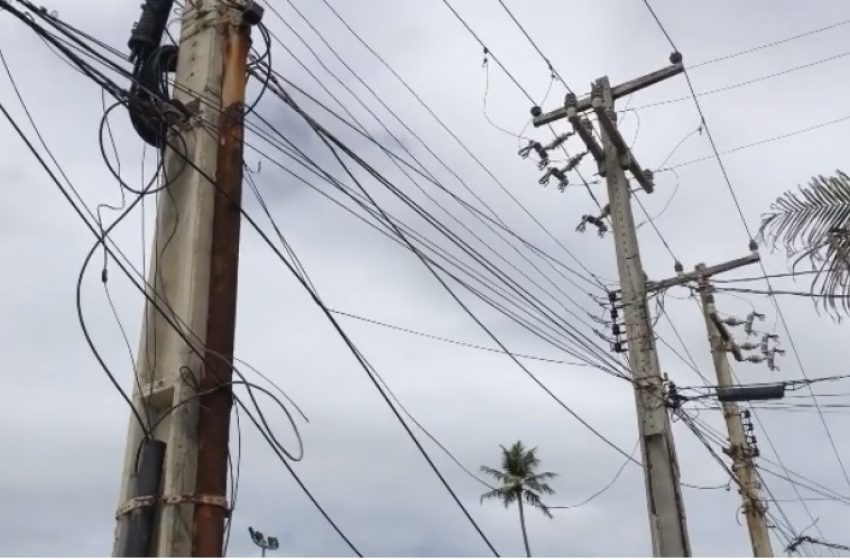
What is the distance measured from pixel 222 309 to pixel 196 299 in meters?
0.18

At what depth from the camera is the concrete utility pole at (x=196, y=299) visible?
4.76 meters

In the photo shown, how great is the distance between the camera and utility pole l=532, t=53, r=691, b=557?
1198 cm

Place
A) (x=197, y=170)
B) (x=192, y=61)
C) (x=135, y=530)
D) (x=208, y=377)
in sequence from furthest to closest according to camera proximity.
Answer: (x=192, y=61) < (x=197, y=170) < (x=208, y=377) < (x=135, y=530)

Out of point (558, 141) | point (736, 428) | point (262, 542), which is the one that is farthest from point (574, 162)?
point (262, 542)

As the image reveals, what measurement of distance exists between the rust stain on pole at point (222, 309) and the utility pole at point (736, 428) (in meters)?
13.7

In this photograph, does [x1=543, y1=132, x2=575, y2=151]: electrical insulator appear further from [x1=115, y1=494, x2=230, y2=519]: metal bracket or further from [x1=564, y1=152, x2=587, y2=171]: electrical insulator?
[x1=115, y1=494, x2=230, y2=519]: metal bracket

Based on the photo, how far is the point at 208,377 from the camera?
5.11 m

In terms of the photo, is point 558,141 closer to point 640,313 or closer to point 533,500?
point 640,313

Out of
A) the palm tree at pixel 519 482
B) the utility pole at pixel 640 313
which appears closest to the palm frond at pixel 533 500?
the palm tree at pixel 519 482

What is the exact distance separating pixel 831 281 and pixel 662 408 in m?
6.65

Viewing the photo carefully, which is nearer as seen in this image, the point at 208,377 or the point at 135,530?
the point at 135,530

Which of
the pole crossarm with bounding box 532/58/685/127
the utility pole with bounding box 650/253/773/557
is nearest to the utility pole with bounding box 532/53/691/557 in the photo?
the pole crossarm with bounding box 532/58/685/127

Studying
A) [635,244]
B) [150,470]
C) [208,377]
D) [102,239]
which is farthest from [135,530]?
[635,244]

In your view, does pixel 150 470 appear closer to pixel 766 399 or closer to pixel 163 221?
pixel 163 221
